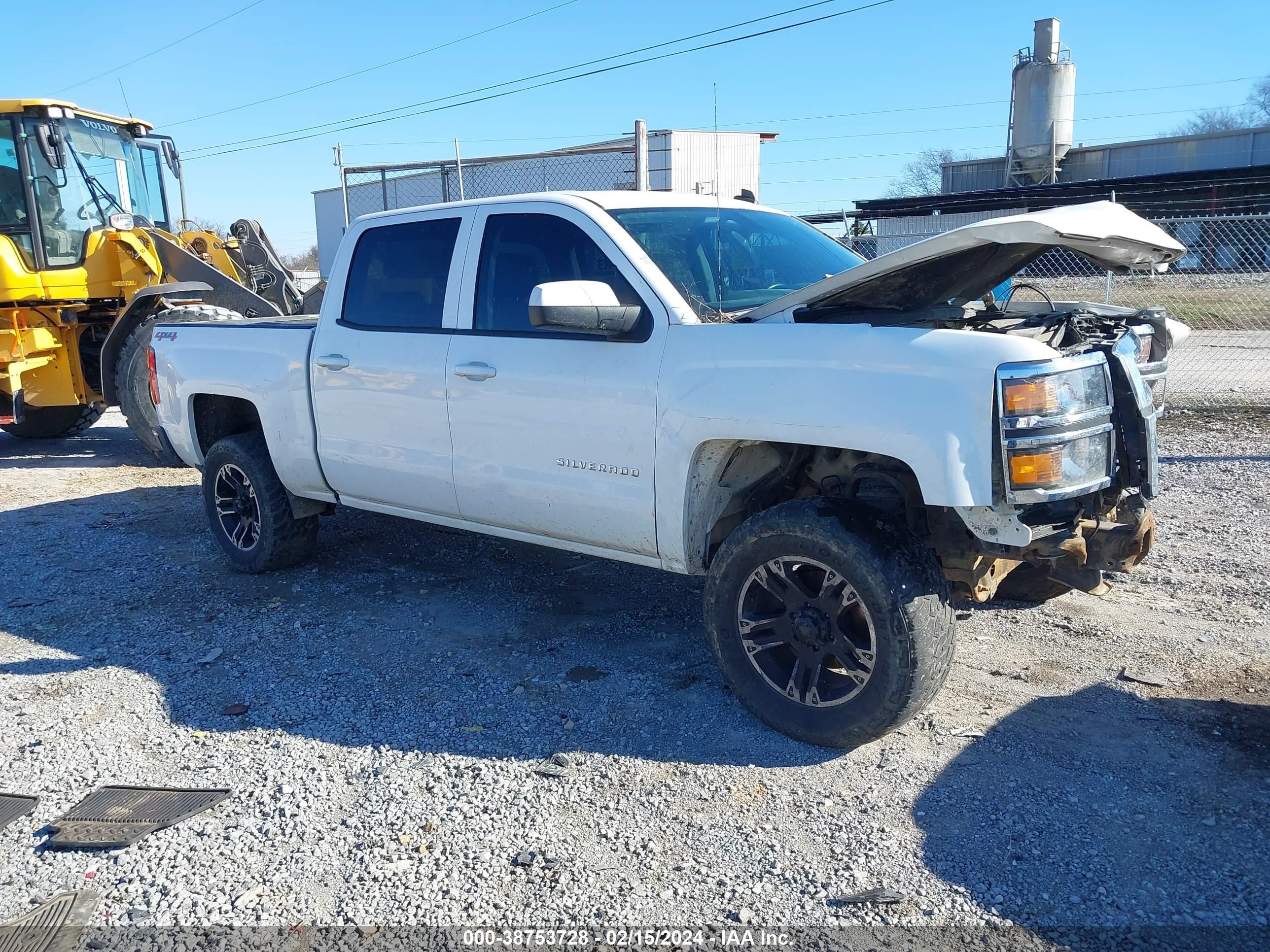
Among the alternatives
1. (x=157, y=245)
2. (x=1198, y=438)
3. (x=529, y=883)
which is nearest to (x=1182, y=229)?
(x=1198, y=438)

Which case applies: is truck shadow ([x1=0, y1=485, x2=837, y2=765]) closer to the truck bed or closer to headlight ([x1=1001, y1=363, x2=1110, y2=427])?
the truck bed

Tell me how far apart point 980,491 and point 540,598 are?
9.41 feet

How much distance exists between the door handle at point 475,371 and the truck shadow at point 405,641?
132cm

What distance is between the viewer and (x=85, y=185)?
10.7 meters

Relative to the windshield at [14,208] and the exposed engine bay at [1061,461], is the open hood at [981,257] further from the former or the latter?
the windshield at [14,208]

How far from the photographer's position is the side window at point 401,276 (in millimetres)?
5016

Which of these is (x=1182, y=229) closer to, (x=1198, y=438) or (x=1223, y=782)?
(x=1198, y=438)

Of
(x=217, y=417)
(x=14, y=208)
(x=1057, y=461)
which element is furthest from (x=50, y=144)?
(x=1057, y=461)

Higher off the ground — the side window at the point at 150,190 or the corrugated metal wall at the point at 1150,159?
the corrugated metal wall at the point at 1150,159

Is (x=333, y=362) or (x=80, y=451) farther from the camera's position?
(x=80, y=451)

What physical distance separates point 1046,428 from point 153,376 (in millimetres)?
5722

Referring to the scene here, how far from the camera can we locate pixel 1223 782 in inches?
136

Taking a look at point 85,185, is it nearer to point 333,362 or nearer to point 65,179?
point 65,179

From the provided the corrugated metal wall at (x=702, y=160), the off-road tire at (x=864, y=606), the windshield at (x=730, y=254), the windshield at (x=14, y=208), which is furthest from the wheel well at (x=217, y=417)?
the corrugated metal wall at (x=702, y=160)
